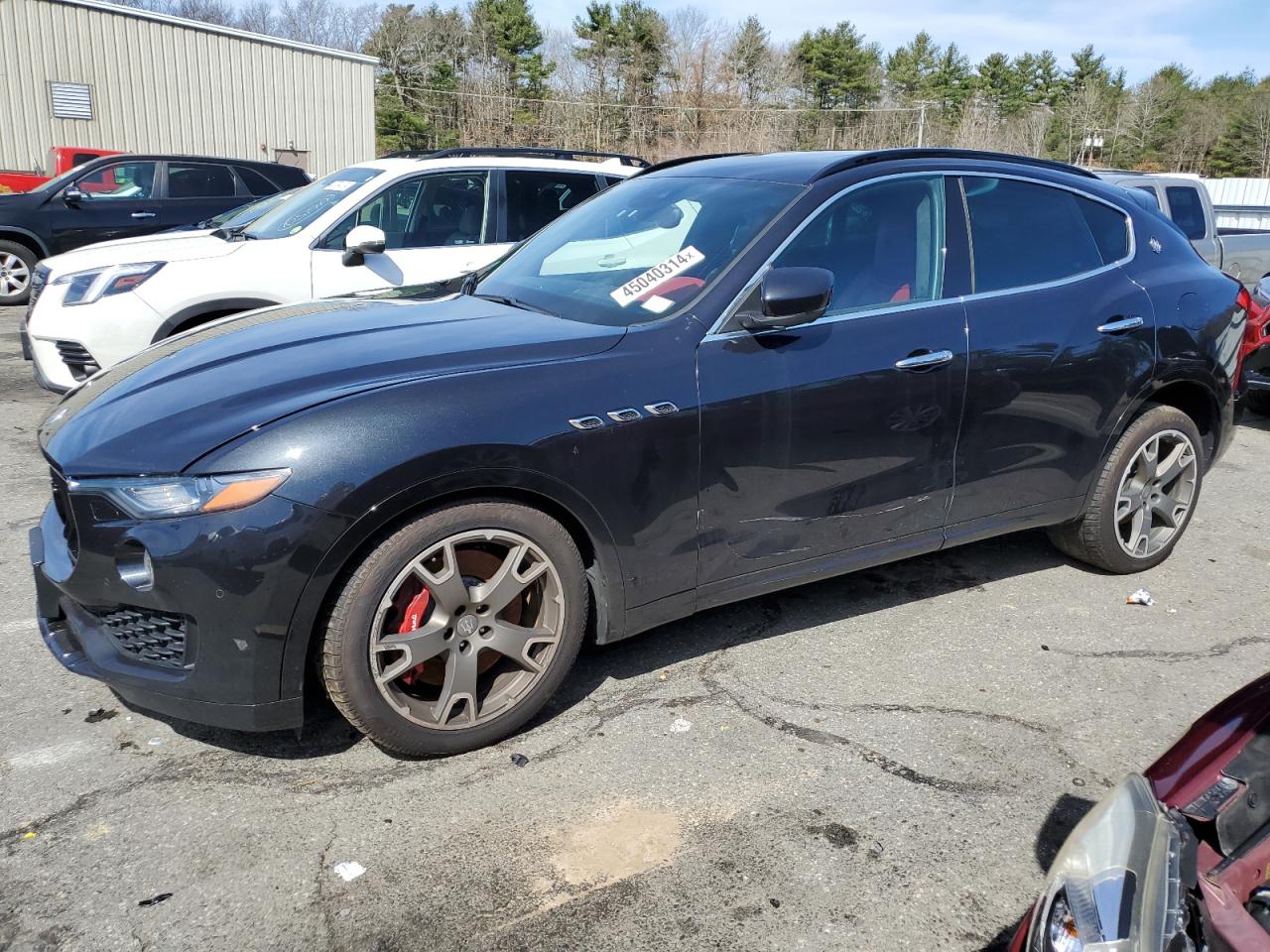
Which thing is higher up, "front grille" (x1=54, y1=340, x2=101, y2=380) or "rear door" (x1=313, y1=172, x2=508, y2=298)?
"rear door" (x1=313, y1=172, x2=508, y2=298)

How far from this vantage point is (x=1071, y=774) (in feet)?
10.0

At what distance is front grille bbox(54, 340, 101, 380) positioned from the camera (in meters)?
6.22

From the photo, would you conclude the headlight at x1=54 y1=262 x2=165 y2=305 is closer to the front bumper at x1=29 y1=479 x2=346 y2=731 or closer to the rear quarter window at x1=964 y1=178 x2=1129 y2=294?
the front bumper at x1=29 y1=479 x2=346 y2=731

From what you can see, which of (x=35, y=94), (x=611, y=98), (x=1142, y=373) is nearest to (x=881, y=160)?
(x=1142, y=373)

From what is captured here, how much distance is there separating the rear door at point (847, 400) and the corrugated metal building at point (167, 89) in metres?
25.8

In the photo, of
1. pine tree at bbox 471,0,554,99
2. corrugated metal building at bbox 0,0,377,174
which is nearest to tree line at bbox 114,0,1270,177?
pine tree at bbox 471,0,554,99

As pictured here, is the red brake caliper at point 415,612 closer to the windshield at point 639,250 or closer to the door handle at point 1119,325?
the windshield at point 639,250

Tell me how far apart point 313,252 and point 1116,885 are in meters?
6.25

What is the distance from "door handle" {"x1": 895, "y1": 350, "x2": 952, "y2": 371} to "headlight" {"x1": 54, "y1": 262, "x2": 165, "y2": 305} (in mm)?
4893

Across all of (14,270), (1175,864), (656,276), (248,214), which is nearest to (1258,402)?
(656,276)

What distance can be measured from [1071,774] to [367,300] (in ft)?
9.59

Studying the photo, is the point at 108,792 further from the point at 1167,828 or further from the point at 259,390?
the point at 1167,828

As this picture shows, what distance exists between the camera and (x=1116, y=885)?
152 cm

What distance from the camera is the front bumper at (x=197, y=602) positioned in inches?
102
